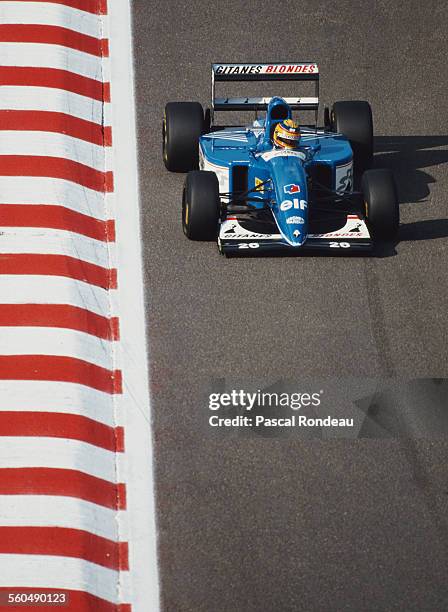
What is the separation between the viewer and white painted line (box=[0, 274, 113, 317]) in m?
14.7

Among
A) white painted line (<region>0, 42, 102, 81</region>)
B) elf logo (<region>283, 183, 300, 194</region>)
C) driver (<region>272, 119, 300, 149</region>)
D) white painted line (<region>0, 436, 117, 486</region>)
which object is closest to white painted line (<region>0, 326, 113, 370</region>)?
white painted line (<region>0, 436, 117, 486</region>)

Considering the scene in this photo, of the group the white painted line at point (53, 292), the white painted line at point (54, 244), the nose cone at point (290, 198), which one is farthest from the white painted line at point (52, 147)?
the nose cone at point (290, 198)

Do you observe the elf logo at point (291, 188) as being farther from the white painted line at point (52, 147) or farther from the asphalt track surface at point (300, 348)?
the white painted line at point (52, 147)

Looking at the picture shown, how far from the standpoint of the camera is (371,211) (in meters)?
15.2

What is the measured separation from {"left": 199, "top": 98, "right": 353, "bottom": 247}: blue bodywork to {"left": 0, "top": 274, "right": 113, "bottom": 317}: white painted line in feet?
6.46

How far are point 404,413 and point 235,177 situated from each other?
384 cm

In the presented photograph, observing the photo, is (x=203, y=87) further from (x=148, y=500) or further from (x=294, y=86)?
(x=148, y=500)

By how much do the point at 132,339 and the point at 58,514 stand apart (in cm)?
254

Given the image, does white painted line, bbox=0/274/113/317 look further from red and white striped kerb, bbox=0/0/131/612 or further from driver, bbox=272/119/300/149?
driver, bbox=272/119/300/149

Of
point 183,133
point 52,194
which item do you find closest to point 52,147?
point 52,194

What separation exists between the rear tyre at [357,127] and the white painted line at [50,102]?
314 centimetres

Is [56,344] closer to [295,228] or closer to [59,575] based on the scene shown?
[295,228]

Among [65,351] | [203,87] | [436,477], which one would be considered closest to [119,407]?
[65,351]

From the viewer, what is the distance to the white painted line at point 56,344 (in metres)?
14.1
